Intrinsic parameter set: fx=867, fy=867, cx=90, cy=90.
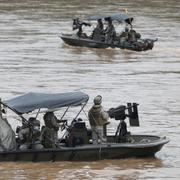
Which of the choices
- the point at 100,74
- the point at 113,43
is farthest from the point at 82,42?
the point at 100,74

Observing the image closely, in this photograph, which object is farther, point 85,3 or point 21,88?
point 85,3

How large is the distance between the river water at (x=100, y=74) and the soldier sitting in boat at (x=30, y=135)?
1.32 feet

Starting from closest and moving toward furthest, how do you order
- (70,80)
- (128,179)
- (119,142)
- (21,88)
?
(128,179), (119,142), (21,88), (70,80)

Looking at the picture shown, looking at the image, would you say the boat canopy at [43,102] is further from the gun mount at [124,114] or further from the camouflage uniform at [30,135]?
the gun mount at [124,114]

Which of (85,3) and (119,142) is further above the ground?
(85,3)

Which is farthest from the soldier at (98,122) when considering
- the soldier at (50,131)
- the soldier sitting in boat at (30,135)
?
the soldier sitting in boat at (30,135)

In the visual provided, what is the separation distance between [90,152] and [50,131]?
0.95m

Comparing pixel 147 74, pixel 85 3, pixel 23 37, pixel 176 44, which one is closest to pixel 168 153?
pixel 147 74

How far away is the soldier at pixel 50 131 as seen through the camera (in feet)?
58.9

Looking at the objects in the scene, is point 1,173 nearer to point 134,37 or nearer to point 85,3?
point 134,37

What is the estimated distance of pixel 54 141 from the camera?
18062 millimetres

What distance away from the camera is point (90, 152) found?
18094 mm

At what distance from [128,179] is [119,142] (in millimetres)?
1530

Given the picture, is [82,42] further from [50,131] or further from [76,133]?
[50,131]
